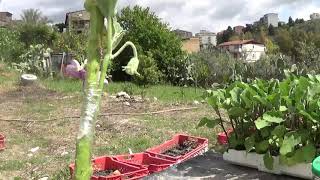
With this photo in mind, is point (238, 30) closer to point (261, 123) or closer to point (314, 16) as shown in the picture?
point (314, 16)

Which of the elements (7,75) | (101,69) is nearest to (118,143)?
(101,69)

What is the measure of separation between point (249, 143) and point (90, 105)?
1751 millimetres

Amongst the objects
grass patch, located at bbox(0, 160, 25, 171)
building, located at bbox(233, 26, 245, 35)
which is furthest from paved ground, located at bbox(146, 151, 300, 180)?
building, located at bbox(233, 26, 245, 35)

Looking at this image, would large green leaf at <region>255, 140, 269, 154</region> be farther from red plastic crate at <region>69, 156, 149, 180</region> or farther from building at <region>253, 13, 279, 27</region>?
building at <region>253, 13, 279, 27</region>

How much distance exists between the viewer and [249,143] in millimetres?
2340

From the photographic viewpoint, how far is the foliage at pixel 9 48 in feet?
63.1

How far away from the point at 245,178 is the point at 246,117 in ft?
1.16

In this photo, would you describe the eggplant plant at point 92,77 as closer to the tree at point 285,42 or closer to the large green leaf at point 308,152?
the large green leaf at point 308,152

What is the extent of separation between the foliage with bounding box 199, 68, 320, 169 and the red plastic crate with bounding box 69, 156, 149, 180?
892 millimetres

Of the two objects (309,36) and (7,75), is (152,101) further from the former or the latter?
(309,36)

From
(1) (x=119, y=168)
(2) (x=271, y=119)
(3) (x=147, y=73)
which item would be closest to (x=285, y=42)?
(3) (x=147, y=73)

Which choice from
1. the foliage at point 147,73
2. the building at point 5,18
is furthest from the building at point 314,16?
the foliage at point 147,73

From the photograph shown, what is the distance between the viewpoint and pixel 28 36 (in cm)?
2730

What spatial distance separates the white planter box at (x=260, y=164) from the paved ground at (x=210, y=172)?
0.09 feet
